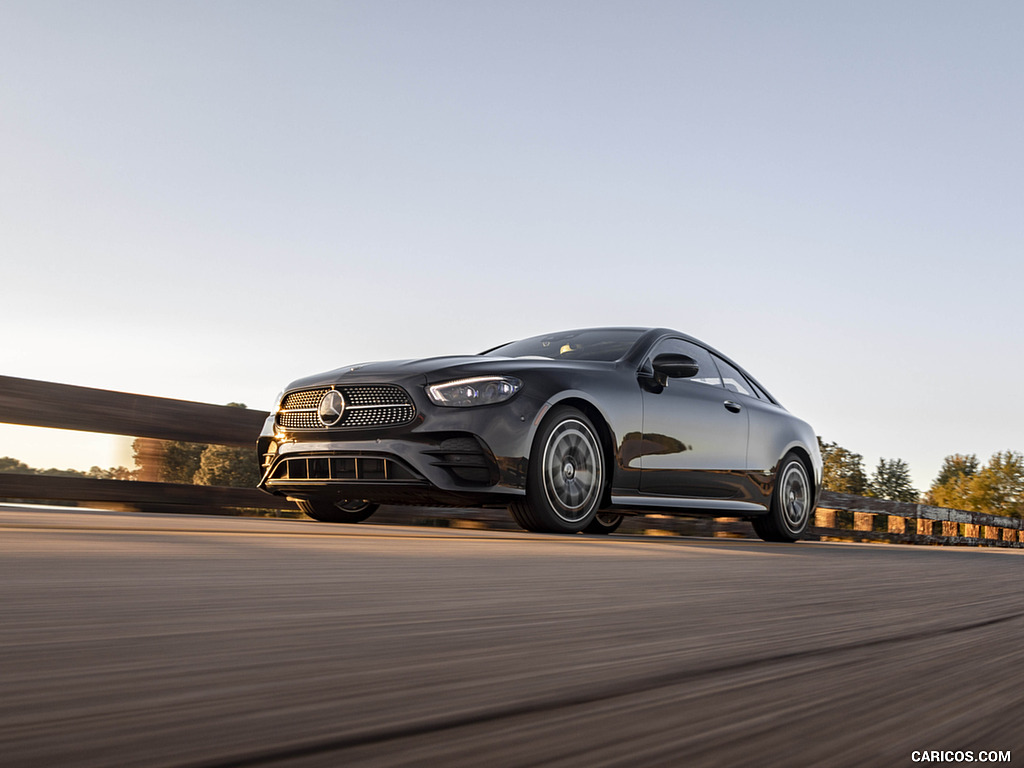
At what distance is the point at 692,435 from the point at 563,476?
1.36 meters

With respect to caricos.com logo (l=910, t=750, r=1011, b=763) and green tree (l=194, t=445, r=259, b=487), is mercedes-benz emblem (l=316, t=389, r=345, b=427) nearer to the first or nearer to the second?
green tree (l=194, t=445, r=259, b=487)

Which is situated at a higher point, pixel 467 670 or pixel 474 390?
pixel 474 390

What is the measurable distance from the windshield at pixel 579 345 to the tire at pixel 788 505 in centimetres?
182

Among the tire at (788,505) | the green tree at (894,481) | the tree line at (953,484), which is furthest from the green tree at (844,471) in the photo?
the tire at (788,505)

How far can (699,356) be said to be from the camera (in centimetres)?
754

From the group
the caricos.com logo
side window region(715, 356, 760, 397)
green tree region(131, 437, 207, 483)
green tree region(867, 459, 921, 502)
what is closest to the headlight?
side window region(715, 356, 760, 397)

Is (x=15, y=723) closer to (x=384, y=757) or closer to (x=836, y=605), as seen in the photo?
(x=384, y=757)

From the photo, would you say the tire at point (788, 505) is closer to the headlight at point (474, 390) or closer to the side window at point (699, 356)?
the side window at point (699, 356)

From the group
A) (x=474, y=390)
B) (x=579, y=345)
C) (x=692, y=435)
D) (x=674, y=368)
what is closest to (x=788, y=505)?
(x=692, y=435)

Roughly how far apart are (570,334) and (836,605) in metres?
5.54

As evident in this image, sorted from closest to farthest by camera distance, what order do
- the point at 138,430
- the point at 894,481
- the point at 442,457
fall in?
the point at 442,457 < the point at 138,430 < the point at 894,481

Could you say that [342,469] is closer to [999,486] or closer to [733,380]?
[733,380]

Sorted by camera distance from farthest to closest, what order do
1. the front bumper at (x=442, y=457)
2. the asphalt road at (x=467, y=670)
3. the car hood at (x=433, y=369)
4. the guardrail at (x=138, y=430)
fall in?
the guardrail at (x=138, y=430), the car hood at (x=433, y=369), the front bumper at (x=442, y=457), the asphalt road at (x=467, y=670)

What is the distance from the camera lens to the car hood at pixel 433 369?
5.74 meters
